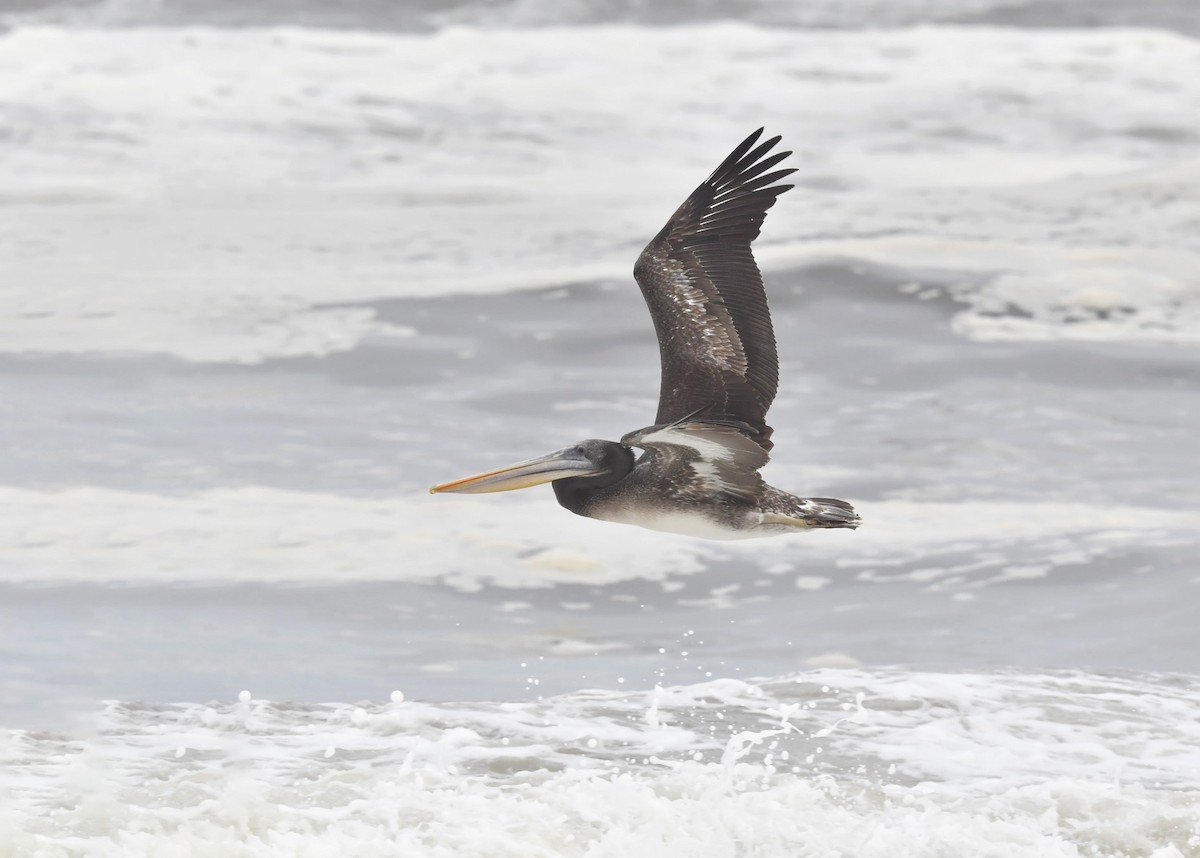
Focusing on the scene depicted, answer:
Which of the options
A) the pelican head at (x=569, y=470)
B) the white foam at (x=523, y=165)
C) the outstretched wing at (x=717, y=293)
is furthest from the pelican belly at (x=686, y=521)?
the white foam at (x=523, y=165)

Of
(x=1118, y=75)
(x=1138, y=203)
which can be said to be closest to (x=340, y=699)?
(x=1138, y=203)

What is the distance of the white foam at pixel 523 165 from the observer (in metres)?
16.7

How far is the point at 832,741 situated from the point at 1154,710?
1.57 metres

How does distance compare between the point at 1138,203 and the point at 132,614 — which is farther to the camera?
the point at 1138,203

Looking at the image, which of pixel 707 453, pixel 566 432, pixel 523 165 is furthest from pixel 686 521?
pixel 523 165

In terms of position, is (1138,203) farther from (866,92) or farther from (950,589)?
(950,589)

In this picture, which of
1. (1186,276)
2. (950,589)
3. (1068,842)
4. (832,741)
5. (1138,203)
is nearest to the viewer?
(1068,842)

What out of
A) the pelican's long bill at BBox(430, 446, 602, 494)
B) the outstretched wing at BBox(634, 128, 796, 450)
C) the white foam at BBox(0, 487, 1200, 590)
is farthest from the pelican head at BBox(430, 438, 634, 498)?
the white foam at BBox(0, 487, 1200, 590)

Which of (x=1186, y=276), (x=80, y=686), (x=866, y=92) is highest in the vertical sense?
(x=866, y=92)

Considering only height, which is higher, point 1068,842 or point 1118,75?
point 1118,75

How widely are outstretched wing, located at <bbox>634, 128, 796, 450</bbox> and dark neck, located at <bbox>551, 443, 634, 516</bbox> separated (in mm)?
430

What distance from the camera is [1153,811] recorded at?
704 centimetres

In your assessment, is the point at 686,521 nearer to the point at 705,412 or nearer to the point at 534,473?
the point at 705,412

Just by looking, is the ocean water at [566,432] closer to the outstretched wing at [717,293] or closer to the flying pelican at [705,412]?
the flying pelican at [705,412]
